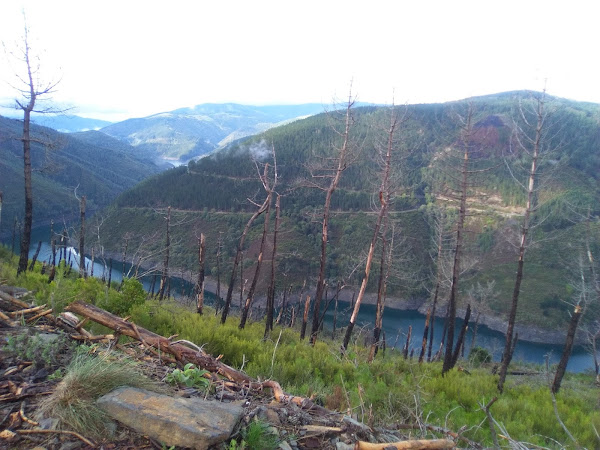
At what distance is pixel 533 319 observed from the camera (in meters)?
50.0

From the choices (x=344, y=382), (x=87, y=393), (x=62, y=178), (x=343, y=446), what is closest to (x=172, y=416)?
→ (x=87, y=393)

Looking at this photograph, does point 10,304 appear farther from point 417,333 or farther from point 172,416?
point 417,333

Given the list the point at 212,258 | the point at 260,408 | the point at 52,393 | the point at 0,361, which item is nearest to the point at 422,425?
the point at 260,408

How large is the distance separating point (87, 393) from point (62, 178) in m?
124

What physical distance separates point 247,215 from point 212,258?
14.7m

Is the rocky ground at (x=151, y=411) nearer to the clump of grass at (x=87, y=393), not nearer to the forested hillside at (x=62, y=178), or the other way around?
the clump of grass at (x=87, y=393)

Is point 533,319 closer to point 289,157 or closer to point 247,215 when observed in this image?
point 247,215

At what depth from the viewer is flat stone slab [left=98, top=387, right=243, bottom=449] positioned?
249cm

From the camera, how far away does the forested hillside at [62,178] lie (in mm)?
72500

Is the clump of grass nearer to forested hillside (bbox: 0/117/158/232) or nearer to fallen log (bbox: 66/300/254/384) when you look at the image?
fallen log (bbox: 66/300/254/384)

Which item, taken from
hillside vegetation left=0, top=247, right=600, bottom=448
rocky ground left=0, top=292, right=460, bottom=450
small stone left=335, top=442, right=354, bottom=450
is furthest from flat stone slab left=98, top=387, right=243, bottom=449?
hillside vegetation left=0, top=247, right=600, bottom=448

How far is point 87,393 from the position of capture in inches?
109

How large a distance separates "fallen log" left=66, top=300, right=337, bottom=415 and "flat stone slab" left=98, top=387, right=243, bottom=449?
0.89 metres

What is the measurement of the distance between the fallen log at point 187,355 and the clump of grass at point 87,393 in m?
0.98
